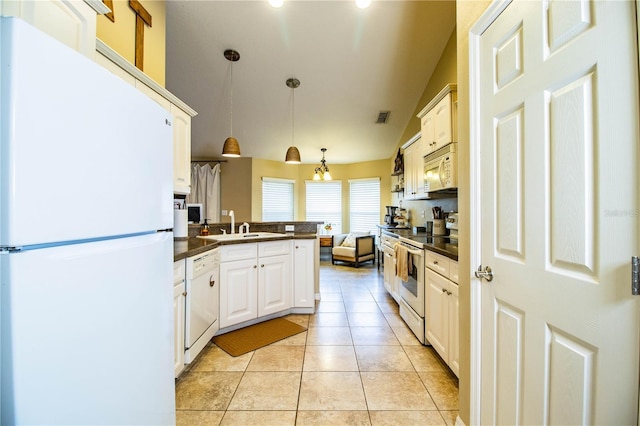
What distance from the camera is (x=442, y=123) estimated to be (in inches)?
98.0

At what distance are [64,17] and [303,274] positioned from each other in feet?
8.69

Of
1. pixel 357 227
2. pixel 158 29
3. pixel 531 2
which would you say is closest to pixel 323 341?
pixel 531 2

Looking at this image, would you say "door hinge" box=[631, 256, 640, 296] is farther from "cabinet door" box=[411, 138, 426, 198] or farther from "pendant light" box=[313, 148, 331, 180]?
"pendant light" box=[313, 148, 331, 180]

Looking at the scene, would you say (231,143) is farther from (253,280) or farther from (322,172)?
(322,172)

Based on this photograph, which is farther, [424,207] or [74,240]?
[424,207]

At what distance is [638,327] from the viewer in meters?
0.65

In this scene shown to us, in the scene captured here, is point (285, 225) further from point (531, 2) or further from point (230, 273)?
point (531, 2)

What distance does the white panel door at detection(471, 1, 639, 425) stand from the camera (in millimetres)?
685

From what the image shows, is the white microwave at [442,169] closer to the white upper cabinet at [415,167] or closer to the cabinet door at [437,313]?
the white upper cabinet at [415,167]

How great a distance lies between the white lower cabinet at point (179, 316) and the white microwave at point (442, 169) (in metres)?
2.28

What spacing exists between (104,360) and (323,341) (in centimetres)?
199

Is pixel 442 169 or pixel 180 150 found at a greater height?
pixel 180 150

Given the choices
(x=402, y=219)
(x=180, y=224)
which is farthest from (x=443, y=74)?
(x=180, y=224)

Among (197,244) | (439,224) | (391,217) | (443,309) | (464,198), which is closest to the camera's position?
(464,198)
